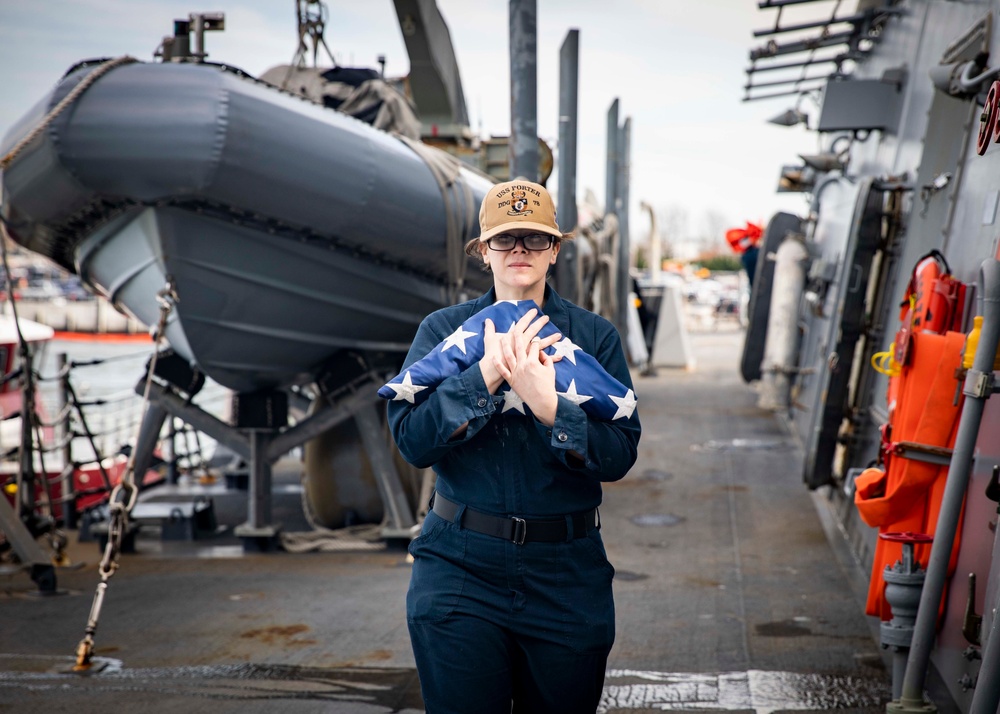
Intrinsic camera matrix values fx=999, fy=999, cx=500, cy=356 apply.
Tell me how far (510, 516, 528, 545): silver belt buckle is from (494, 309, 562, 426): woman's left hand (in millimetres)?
233

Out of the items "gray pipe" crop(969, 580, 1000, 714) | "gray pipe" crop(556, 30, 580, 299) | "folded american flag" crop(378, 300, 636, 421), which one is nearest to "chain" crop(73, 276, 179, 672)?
"folded american flag" crop(378, 300, 636, 421)

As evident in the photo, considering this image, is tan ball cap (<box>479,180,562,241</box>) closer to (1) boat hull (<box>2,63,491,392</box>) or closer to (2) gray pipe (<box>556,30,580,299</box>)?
(1) boat hull (<box>2,63,491,392</box>)

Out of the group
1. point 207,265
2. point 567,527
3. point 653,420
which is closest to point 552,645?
point 567,527

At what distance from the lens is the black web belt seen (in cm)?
209

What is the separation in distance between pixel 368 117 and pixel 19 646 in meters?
3.90

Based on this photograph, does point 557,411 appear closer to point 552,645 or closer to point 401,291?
point 552,645

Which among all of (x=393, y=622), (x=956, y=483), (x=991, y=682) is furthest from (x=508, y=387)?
(x=393, y=622)

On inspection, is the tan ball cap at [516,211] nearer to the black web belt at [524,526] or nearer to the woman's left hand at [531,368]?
the woman's left hand at [531,368]

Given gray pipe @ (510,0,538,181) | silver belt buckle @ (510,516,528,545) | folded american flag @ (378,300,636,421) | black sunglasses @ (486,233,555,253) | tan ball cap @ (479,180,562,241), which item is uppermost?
gray pipe @ (510,0,538,181)

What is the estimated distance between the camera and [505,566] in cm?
208

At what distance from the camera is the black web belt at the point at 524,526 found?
6.84 feet

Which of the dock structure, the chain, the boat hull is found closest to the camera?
the dock structure

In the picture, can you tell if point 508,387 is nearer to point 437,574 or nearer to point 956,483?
point 437,574

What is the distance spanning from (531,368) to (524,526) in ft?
1.13
